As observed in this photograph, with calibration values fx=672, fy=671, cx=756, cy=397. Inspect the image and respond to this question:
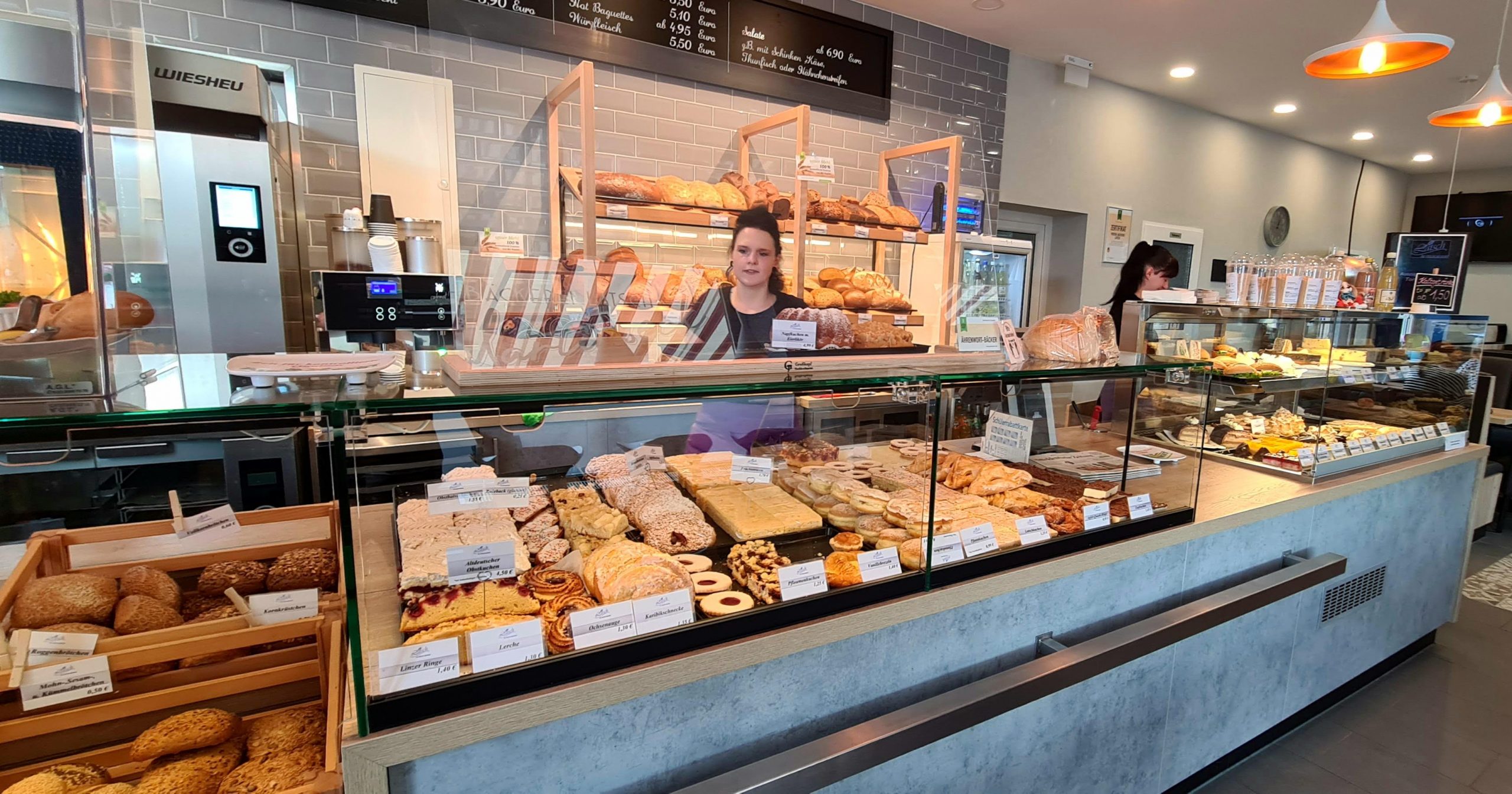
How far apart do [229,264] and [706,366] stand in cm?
228

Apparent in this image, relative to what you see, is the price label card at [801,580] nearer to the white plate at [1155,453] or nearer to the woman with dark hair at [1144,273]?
the white plate at [1155,453]

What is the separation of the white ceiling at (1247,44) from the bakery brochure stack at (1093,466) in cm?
338

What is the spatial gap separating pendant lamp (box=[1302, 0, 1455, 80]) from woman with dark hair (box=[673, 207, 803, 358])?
2.07 meters

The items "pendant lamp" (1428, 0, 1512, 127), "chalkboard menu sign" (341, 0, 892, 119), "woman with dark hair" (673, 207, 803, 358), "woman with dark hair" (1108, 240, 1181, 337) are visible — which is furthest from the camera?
"woman with dark hair" (1108, 240, 1181, 337)

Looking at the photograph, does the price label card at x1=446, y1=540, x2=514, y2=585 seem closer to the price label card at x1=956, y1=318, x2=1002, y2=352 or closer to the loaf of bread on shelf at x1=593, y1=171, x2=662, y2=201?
the price label card at x1=956, y1=318, x2=1002, y2=352

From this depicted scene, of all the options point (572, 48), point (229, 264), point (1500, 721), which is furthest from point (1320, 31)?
point (229, 264)

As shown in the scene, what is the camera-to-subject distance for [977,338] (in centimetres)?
175

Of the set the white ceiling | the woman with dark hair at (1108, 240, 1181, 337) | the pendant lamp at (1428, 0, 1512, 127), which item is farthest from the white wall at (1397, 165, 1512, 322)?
the woman with dark hair at (1108, 240, 1181, 337)

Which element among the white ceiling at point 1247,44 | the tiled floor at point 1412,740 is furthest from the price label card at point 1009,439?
the white ceiling at point 1247,44

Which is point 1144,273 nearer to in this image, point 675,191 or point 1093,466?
point 1093,466

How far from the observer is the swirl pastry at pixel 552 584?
1.12 m

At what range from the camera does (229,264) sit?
8.44 feet

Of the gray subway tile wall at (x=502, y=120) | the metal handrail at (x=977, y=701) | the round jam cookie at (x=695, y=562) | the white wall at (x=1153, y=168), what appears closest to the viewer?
the metal handrail at (x=977, y=701)

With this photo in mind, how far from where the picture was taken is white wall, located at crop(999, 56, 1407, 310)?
17.1 ft
